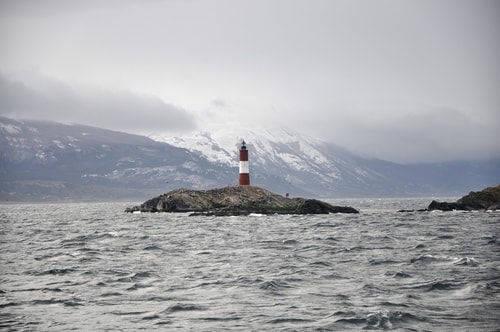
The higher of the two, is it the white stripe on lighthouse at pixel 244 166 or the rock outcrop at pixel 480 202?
the white stripe on lighthouse at pixel 244 166

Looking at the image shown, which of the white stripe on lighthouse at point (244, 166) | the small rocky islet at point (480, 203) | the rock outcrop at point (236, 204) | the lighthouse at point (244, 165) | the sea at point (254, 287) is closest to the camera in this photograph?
the sea at point (254, 287)

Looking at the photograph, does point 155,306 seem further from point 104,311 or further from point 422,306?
point 422,306

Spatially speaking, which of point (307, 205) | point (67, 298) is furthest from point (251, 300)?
point (307, 205)

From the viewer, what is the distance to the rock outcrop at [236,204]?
4919 inches

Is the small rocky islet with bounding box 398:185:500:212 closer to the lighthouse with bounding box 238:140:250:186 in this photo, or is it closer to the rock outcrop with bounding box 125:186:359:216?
the rock outcrop with bounding box 125:186:359:216

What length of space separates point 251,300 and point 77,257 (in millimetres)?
21201

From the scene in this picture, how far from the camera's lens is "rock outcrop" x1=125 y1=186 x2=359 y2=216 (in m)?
125

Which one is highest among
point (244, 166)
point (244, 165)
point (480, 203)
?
point (244, 165)

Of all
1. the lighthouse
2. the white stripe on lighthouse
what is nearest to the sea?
the lighthouse

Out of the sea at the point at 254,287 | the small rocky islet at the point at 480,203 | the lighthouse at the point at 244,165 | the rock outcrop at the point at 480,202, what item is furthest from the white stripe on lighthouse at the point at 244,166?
the sea at the point at 254,287

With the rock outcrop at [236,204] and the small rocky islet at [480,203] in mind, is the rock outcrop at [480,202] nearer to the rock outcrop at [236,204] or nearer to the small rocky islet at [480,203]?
the small rocky islet at [480,203]

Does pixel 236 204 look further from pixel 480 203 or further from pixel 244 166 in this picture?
pixel 480 203

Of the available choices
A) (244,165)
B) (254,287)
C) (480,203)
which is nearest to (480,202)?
(480,203)

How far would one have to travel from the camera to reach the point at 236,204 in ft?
420
